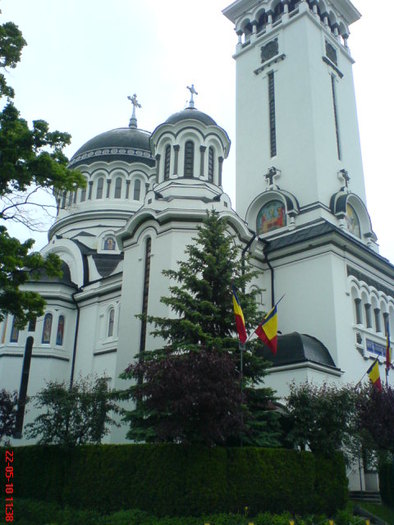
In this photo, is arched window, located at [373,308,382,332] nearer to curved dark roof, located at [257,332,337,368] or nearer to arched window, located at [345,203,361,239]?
arched window, located at [345,203,361,239]

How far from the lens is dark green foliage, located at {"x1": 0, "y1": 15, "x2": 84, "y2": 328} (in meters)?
11.9

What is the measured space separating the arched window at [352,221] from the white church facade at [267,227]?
0.36 ft

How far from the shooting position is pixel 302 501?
492 inches

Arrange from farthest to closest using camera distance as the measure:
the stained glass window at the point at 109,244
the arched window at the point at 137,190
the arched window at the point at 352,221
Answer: the arched window at the point at 137,190, the stained glass window at the point at 109,244, the arched window at the point at 352,221

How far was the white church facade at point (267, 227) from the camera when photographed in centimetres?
2061

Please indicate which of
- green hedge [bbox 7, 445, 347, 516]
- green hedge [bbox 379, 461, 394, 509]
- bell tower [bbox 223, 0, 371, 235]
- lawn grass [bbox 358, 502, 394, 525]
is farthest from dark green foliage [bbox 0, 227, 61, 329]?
bell tower [bbox 223, 0, 371, 235]

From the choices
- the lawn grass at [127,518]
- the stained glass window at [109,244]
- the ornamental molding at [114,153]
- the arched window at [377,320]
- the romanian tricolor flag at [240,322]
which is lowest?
the lawn grass at [127,518]

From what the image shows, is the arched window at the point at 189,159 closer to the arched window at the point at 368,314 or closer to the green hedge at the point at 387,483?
the arched window at the point at 368,314

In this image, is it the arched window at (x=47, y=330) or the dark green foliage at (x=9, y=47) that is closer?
the dark green foliage at (x=9, y=47)

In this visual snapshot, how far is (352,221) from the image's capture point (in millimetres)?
25688

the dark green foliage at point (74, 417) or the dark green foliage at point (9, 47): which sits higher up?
the dark green foliage at point (9, 47)

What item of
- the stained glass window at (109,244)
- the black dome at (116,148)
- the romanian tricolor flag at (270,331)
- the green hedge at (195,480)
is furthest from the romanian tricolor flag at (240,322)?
the black dome at (116,148)

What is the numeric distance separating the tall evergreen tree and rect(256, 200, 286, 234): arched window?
9301mm

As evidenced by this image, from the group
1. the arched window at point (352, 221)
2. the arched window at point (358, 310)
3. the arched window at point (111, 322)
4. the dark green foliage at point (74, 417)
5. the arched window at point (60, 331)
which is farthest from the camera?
the arched window at point (60, 331)
